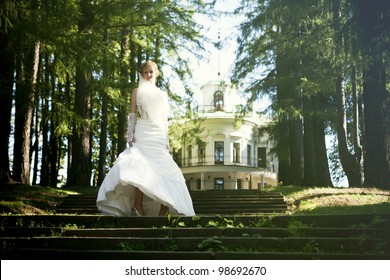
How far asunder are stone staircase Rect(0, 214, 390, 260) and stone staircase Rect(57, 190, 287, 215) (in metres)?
3.44

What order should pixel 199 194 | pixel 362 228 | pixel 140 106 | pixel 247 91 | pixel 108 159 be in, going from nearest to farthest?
1. pixel 362 228
2. pixel 140 106
3. pixel 199 194
4. pixel 247 91
5. pixel 108 159

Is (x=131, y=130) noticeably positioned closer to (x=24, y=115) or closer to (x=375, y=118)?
(x=375, y=118)

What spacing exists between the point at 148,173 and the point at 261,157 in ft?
125

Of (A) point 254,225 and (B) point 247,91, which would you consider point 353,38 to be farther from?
(B) point 247,91

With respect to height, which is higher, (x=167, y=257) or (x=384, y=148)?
(x=384, y=148)

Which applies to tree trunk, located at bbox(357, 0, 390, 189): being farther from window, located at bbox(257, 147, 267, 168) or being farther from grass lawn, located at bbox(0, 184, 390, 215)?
window, located at bbox(257, 147, 267, 168)

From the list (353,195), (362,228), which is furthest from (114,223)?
(353,195)

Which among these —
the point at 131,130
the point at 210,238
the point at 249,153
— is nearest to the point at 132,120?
the point at 131,130

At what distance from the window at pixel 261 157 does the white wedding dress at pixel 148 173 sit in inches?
1460

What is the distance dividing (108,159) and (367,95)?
2049 centimetres

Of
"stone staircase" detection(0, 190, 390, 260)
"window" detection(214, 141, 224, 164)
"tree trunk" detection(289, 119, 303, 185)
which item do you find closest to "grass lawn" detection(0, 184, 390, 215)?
"stone staircase" detection(0, 190, 390, 260)

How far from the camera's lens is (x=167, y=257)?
4391 millimetres

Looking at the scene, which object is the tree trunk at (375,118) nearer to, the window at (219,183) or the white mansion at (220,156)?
the white mansion at (220,156)

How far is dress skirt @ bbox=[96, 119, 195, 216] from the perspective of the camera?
19.8ft
